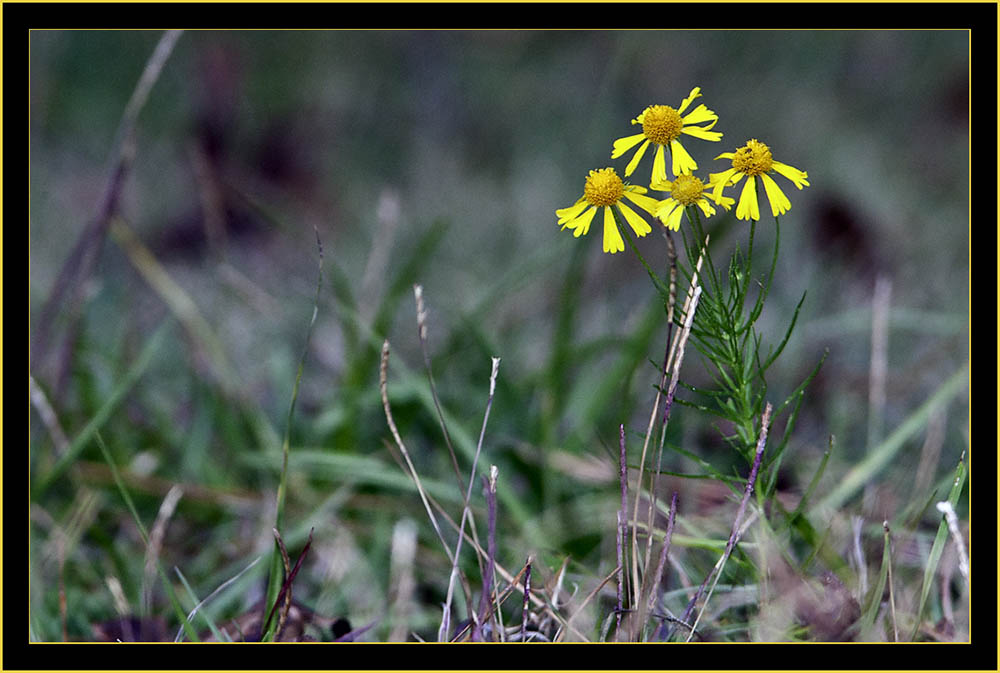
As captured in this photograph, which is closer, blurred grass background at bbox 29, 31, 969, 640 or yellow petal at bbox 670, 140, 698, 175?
yellow petal at bbox 670, 140, 698, 175

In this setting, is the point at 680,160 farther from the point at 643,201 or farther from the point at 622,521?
the point at 622,521

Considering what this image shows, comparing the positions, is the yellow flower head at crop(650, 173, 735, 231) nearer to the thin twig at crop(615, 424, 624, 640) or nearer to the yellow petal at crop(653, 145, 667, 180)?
the yellow petal at crop(653, 145, 667, 180)

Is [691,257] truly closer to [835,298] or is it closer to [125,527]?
[125,527]

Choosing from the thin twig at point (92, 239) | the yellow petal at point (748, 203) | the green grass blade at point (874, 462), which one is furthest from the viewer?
the thin twig at point (92, 239)

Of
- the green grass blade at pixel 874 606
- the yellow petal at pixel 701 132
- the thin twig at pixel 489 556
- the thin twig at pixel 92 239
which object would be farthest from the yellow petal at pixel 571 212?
the thin twig at pixel 92 239

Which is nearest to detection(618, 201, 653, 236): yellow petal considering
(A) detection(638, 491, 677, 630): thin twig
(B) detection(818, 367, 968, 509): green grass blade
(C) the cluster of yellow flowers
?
(C) the cluster of yellow flowers

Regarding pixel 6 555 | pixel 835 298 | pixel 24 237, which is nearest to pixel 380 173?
pixel 835 298

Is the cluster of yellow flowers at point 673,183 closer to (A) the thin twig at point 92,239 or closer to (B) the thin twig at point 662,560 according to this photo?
(B) the thin twig at point 662,560

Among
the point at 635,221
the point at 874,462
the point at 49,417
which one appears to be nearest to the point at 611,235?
the point at 635,221
